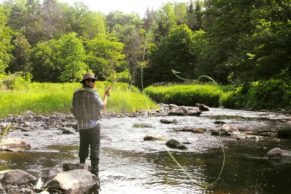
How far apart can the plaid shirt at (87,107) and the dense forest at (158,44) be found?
1.81m

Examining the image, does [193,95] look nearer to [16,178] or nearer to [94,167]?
[94,167]

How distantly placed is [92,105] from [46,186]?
1.83 metres

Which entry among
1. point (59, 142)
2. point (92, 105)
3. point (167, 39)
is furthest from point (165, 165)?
point (167, 39)

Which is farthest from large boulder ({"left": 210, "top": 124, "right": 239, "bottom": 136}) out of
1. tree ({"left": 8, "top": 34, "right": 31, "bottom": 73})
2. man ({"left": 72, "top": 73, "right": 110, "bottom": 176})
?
tree ({"left": 8, "top": 34, "right": 31, "bottom": 73})

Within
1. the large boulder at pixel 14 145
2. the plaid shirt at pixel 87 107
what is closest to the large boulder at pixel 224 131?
the large boulder at pixel 14 145

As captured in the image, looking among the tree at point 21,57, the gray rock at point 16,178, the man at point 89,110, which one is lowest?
the gray rock at point 16,178

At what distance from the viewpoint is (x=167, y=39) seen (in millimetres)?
60531

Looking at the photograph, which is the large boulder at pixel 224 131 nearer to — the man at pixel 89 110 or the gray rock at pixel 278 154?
the gray rock at pixel 278 154

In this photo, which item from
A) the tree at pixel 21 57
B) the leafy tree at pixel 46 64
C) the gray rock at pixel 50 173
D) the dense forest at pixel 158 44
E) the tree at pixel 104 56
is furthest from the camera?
the leafy tree at pixel 46 64

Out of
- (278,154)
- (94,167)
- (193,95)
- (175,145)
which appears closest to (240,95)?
(193,95)

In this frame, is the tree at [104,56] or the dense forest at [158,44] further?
the tree at [104,56]

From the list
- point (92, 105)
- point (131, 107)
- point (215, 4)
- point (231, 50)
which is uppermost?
point (215, 4)

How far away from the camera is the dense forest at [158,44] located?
56.0ft

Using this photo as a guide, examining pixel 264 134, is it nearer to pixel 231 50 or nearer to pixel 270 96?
pixel 231 50
